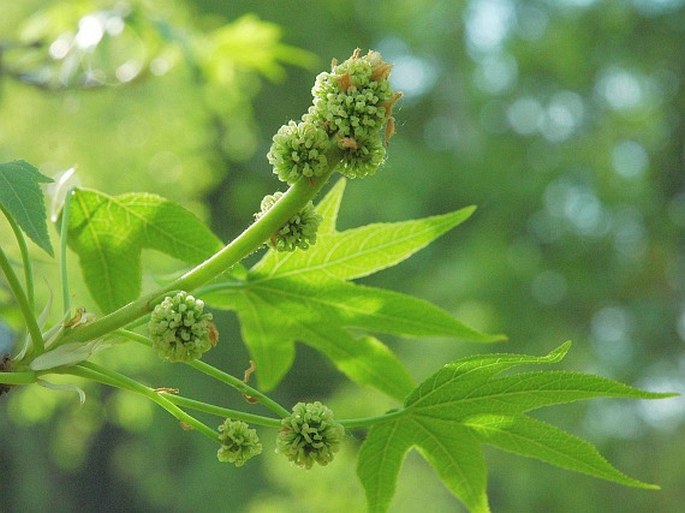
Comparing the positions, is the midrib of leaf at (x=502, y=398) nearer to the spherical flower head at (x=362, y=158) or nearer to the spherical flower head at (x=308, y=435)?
the spherical flower head at (x=308, y=435)

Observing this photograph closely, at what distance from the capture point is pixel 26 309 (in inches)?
29.0

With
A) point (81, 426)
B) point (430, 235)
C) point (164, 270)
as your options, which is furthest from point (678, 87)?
point (430, 235)

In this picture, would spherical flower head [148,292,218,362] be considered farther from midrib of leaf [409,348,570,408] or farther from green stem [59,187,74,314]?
midrib of leaf [409,348,570,408]

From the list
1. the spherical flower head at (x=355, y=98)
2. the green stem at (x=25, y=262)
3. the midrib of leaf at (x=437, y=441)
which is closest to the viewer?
the spherical flower head at (x=355, y=98)

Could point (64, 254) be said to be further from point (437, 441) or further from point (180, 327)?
point (437, 441)

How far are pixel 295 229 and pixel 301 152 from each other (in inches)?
2.9

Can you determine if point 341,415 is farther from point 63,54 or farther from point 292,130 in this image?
point 292,130

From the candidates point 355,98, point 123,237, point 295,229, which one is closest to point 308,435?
point 295,229

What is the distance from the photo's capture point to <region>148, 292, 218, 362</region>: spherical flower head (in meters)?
0.69

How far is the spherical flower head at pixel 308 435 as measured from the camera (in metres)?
0.75

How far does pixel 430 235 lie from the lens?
99cm

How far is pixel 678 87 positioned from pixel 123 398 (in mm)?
7567

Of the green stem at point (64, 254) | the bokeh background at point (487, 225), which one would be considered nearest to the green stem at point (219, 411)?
the green stem at point (64, 254)

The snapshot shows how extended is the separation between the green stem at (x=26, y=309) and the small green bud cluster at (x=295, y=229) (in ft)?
0.59
